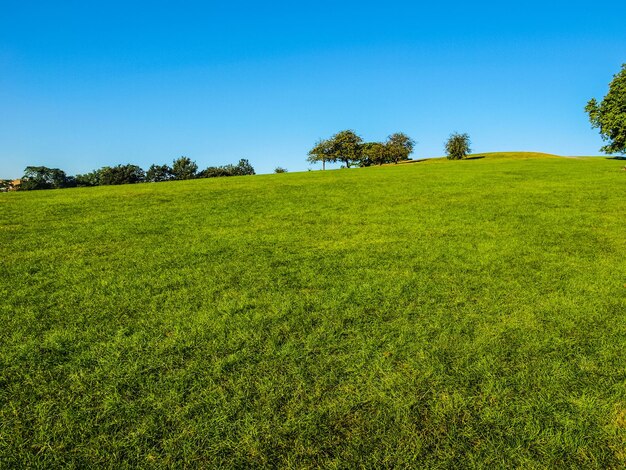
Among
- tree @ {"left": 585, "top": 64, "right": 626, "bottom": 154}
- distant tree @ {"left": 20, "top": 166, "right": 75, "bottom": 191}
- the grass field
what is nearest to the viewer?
the grass field

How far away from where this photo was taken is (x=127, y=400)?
12.3 ft

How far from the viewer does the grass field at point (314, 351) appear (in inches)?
128

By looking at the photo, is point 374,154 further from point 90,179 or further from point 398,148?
point 90,179

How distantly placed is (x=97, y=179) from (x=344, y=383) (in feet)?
463

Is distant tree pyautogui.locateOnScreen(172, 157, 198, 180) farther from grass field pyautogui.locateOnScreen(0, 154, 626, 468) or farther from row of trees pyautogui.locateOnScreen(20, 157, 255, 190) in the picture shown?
grass field pyautogui.locateOnScreen(0, 154, 626, 468)

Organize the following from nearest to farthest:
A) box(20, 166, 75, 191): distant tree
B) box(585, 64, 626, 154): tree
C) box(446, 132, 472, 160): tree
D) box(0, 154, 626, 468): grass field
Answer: box(0, 154, 626, 468): grass field < box(585, 64, 626, 154): tree < box(446, 132, 472, 160): tree < box(20, 166, 75, 191): distant tree

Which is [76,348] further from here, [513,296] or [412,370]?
[513,296]

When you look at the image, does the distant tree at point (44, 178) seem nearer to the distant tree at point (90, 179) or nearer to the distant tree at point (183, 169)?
the distant tree at point (90, 179)

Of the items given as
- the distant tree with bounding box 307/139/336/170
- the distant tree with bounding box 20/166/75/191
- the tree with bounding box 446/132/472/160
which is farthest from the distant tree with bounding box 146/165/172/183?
the tree with bounding box 446/132/472/160

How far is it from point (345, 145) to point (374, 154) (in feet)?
27.0

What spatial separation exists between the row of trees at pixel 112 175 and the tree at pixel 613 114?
326 feet

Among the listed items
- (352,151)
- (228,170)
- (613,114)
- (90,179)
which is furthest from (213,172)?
(613,114)

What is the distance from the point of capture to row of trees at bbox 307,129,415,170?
95.4 metres

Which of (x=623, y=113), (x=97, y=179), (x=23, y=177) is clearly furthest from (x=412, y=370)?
(x=23, y=177)
